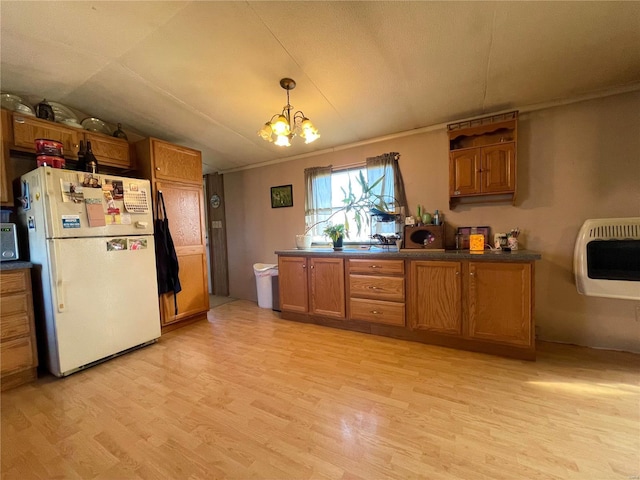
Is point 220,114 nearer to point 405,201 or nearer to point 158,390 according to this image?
point 405,201

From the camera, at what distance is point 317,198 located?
3637 mm

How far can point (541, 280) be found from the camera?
2.46 m

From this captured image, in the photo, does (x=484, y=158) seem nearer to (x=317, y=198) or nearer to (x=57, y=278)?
(x=317, y=198)

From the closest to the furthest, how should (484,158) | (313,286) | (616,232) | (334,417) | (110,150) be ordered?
1. (334,417)
2. (616,232)
3. (484,158)
4. (110,150)
5. (313,286)

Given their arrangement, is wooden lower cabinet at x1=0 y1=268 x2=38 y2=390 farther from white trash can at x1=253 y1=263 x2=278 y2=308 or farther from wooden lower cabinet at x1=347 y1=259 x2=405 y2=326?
wooden lower cabinet at x1=347 y1=259 x2=405 y2=326

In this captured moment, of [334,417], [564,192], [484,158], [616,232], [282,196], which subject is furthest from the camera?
[282,196]

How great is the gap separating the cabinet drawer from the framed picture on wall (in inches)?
111

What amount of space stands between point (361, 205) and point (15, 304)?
341 centimetres

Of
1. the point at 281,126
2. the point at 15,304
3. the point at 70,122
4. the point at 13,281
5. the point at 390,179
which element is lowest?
the point at 15,304

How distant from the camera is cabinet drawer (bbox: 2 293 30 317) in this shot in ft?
6.28

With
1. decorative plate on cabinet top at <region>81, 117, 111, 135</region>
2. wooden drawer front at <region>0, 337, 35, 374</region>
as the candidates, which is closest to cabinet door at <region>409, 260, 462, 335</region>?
wooden drawer front at <region>0, 337, 35, 374</region>

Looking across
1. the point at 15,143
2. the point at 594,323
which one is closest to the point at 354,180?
the point at 594,323

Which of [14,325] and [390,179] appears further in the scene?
[390,179]

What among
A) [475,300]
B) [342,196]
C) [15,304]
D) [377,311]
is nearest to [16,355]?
[15,304]
